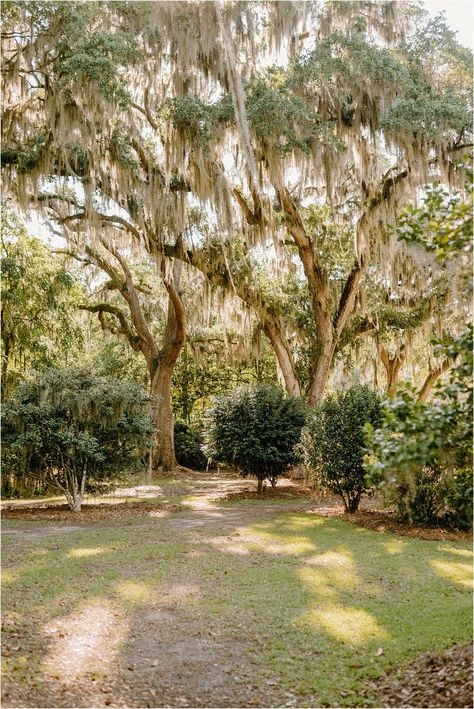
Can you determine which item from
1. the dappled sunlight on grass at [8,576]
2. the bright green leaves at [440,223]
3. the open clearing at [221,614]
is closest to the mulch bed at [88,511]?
the open clearing at [221,614]

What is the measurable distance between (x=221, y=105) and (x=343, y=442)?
271 inches

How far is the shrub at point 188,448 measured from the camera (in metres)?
25.0

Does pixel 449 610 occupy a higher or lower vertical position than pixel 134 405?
lower

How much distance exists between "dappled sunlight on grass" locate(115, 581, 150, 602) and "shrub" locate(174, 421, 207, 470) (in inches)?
717

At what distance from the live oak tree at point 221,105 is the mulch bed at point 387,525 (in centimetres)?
632

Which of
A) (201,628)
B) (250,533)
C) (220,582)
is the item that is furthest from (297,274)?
(201,628)

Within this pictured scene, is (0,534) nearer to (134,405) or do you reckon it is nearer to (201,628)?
(134,405)

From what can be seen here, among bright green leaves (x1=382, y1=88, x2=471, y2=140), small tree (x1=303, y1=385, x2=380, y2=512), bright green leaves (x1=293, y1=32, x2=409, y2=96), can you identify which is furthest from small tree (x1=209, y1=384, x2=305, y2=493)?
bright green leaves (x1=293, y1=32, x2=409, y2=96)

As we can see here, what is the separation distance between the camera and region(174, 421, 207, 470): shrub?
81.9ft

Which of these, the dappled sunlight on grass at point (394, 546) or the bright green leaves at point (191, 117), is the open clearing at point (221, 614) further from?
the bright green leaves at point (191, 117)

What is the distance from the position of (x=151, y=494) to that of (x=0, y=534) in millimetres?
6049

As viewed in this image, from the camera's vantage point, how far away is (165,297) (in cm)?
A: 2250

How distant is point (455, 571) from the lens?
709 cm

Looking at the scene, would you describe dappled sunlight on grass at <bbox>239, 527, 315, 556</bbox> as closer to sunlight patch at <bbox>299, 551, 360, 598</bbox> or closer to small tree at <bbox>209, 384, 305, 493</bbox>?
sunlight patch at <bbox>299, 551, 360, 598</bbox>
